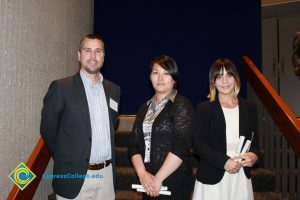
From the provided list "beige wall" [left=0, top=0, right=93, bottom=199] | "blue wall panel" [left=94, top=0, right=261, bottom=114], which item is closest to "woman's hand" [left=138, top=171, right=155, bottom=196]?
"beige wall" [left=0, top=0, right=93, bottom=199]

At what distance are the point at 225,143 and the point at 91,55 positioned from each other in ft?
3.83

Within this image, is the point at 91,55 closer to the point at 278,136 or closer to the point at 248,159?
the point at 248,159

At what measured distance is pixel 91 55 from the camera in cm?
211

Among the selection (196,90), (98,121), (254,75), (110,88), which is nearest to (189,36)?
(196,90)

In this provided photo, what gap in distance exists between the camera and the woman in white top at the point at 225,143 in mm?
1810

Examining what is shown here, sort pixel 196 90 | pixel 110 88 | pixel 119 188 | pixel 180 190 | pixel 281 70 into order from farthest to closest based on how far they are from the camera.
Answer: pixel 281 70 < pixel 196 90 < pixel 119 188 < pixel 110 88 < pixel 180 190

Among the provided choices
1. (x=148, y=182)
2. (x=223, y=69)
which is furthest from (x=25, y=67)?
(x=223, y=69)

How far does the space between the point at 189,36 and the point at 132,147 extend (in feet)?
10.1

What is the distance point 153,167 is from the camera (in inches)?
72.1

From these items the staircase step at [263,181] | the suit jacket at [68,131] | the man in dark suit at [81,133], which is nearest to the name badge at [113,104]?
the man in dark suit at [81,133]

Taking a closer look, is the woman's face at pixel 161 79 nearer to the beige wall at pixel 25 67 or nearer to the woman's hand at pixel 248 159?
the woman's hand at pixel 248 159

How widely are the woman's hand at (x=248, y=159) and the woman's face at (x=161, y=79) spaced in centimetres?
66

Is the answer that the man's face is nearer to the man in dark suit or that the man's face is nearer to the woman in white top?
the man in dark suit

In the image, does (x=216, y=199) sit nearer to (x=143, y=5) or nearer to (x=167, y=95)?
(x=167, y=95)
